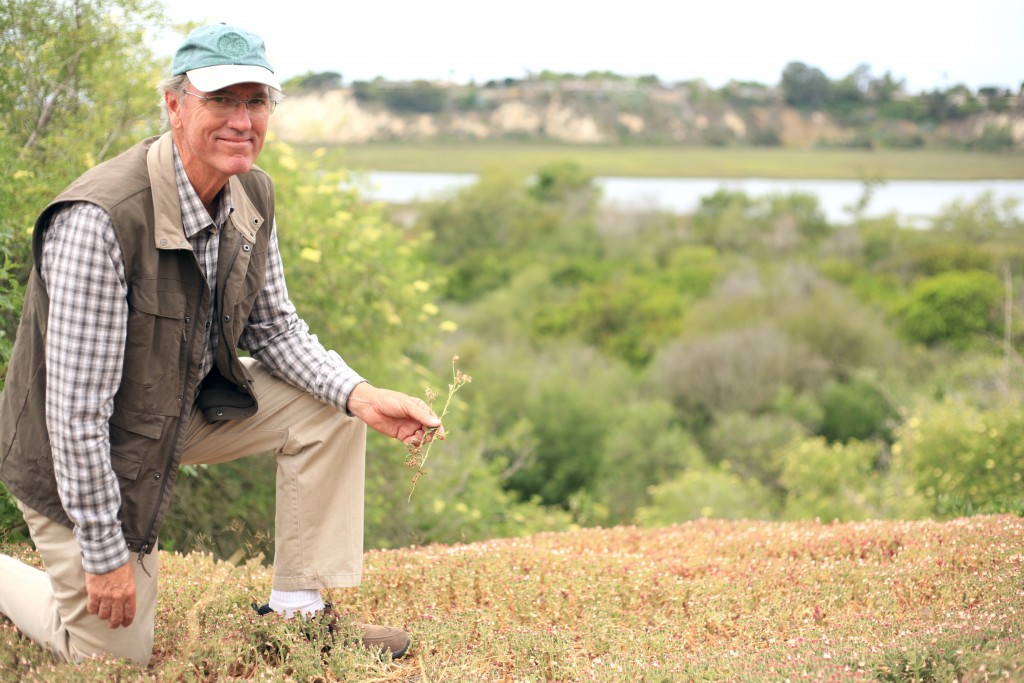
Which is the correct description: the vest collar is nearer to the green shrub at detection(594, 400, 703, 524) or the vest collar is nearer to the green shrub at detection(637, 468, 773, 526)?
the green shrub at detection(637, 468, 773, 526)

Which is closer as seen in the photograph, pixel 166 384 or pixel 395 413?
pixel 166 384

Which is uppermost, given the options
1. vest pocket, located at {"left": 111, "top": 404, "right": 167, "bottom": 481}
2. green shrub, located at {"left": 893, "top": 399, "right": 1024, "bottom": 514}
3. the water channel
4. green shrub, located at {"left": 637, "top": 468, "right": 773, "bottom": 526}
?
vest pocket, located at {"left": 111, "top": 404, "right": 167, "bottom": 481}

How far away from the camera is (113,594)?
3379 millimetres

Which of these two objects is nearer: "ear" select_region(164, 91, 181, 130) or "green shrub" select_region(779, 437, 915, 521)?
"ear" select_region(164, 91, 181, 130)

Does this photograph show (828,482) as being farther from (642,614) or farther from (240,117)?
(240,117)

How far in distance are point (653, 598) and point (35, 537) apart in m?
2.64

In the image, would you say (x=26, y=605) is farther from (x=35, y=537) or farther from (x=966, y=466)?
(x=966, y=466)

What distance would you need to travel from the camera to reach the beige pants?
3619 millimetres

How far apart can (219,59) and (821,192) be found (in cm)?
9699

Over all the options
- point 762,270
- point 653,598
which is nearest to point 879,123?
point 762,270

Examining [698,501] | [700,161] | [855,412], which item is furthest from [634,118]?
[698,501]

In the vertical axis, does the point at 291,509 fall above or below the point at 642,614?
above

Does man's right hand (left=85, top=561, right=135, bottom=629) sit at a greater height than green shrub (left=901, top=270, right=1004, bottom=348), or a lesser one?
greater

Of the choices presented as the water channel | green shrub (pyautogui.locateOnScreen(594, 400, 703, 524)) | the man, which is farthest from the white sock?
the water channel
